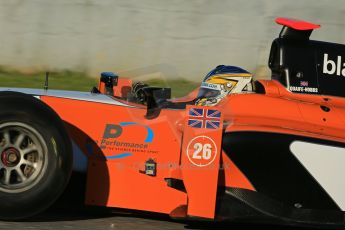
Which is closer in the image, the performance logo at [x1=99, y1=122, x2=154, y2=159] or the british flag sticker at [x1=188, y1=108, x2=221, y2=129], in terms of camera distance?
the british flag sticker at [x1=188, y1=108, x2=221, y2=129]

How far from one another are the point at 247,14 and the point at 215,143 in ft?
20.0

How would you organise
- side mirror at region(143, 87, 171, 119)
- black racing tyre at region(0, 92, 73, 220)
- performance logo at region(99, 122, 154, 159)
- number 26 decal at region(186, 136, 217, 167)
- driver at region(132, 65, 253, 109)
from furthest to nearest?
driver at region(132, 65, 253, 109)
side mirror at region(143, 87, 171, 119)
performance logo at region(99, 122, 154, 159)
number 26 decal at region(186, 136, 217, 167)
black racing tyre at region(0, 92, 73, 220)

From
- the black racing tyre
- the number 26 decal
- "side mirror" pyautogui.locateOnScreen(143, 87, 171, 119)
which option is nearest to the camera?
the black racing tyre

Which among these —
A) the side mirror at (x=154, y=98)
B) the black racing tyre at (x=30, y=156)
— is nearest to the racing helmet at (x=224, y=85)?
the side mirror at (x=154, y=98)

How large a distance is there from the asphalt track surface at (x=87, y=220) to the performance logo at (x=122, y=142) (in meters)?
0.33

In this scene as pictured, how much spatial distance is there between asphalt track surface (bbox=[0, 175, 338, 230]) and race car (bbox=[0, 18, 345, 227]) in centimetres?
13

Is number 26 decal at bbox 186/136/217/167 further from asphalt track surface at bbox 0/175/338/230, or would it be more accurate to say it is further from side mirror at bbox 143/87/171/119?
asphalt track surface at bbox 0/175/338/230

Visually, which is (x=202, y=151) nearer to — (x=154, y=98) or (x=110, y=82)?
(x=154, y=98)

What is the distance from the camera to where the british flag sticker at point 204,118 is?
429 cm

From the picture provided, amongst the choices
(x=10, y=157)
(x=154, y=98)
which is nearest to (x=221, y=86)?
(x=154, y=98)

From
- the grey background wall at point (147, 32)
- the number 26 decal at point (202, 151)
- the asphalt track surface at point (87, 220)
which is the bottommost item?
the asphalt track surface at point (87, 220)

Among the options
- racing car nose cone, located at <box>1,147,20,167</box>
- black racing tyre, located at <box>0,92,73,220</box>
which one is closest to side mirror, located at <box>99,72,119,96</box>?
black racing tyre, located at <box>0,92,73,220</box>

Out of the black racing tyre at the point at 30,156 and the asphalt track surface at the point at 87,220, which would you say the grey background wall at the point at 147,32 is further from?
the black racing tyre at the point at 30,156

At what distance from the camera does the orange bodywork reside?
168 inches
